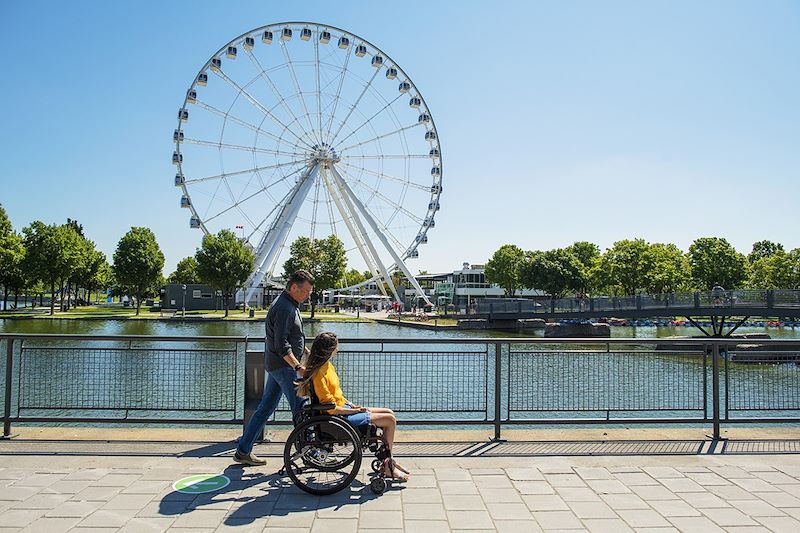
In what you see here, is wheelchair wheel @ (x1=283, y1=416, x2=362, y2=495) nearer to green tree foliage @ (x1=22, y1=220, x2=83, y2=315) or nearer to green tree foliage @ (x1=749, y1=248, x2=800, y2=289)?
green tree foliage @ (x1=22, y1=220, x2=83, y2=315)

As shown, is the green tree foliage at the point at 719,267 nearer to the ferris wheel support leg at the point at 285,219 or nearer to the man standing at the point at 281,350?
the ferris wheel support leg at the point at 285,219

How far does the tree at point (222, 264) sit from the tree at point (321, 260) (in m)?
5.22

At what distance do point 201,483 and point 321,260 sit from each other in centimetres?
6632

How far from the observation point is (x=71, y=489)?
5375mm

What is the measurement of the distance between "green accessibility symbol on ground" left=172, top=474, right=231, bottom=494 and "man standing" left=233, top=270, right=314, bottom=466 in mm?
381

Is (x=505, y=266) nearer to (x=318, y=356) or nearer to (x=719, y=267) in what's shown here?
(x=719, y=267)

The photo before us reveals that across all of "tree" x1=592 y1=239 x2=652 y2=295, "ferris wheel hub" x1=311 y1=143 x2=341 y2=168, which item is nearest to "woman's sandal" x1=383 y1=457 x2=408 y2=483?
"ferris wheel hub" x1=311 y1=143 x2=341 y2=168

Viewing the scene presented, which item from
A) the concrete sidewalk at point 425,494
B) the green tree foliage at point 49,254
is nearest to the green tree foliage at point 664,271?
the green tree foliage at point 49,254

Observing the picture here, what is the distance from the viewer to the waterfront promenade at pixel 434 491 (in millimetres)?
4727

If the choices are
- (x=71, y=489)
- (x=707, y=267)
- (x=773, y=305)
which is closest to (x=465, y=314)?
(x=773, y=305)

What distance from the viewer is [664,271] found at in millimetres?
80375

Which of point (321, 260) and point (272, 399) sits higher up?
point (321, 260)

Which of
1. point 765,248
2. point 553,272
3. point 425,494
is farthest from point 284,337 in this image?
point 765,248

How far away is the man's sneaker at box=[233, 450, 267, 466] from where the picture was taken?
6.18 m
